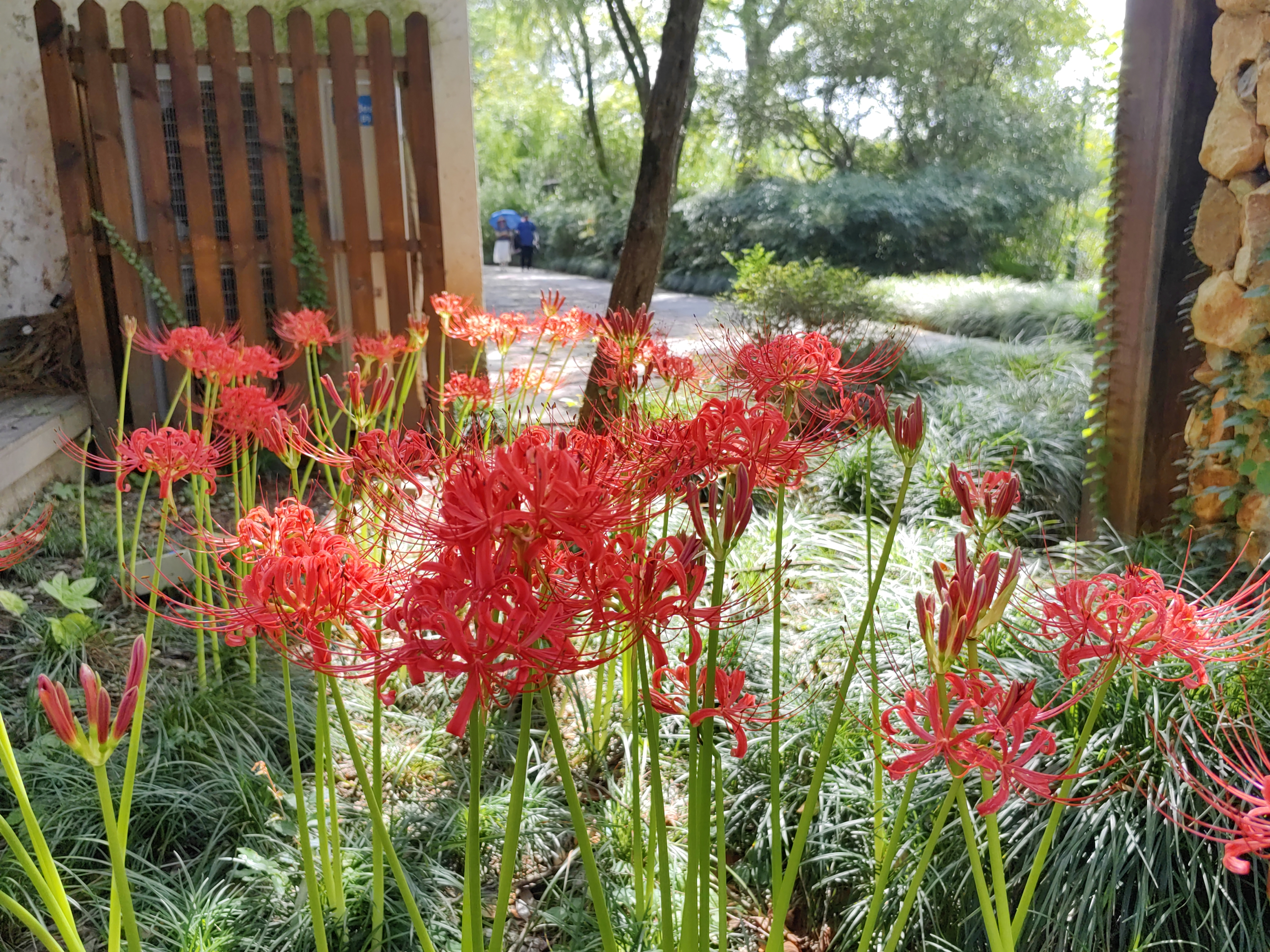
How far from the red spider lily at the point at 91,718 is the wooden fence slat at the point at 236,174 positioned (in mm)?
5029

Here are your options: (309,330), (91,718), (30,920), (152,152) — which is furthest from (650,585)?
(152,152)

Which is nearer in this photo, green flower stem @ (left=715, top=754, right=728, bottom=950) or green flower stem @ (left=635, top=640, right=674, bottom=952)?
green flower stem @ (left=635, top=640, right=674, bottom=952)

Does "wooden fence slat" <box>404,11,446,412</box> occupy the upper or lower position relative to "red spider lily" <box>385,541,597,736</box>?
upper

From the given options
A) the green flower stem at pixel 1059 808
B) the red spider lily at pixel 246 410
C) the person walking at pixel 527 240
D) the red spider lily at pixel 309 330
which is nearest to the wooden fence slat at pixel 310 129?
the red spider lily at pixel 309 330

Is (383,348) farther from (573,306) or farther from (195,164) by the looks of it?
(195,164)

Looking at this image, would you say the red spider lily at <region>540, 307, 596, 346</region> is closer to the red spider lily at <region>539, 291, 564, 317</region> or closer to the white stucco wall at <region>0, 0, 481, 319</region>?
the red spider lily at <region>539, 291, 564, 317</region>

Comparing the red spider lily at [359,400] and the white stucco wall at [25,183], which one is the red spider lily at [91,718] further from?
the white stucco wall at [25,183]

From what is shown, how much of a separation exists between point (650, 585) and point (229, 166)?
18.5ft

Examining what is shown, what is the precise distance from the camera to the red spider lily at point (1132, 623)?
108 centimetres

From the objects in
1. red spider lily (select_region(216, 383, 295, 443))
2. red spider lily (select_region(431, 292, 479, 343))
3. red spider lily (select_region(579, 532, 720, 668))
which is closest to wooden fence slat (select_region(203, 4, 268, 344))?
red spider lily (select_region(431, 292, 479, 343))

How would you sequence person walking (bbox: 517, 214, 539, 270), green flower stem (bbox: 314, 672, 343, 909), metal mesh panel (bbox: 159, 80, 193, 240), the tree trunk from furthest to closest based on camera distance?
1. person walking (bbox: 517, 214, 539, 270)
2. metal mesh panel (bbox: 159, 80, 193, 240)
3. the tree trunk
4. green flower stem (bbox: 314, 672, 343, 909)

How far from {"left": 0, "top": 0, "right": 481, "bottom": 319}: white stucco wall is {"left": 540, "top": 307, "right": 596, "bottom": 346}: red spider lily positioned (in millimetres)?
3252

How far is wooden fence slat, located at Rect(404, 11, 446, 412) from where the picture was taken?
569 centimetres

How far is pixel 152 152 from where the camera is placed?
5594mm
